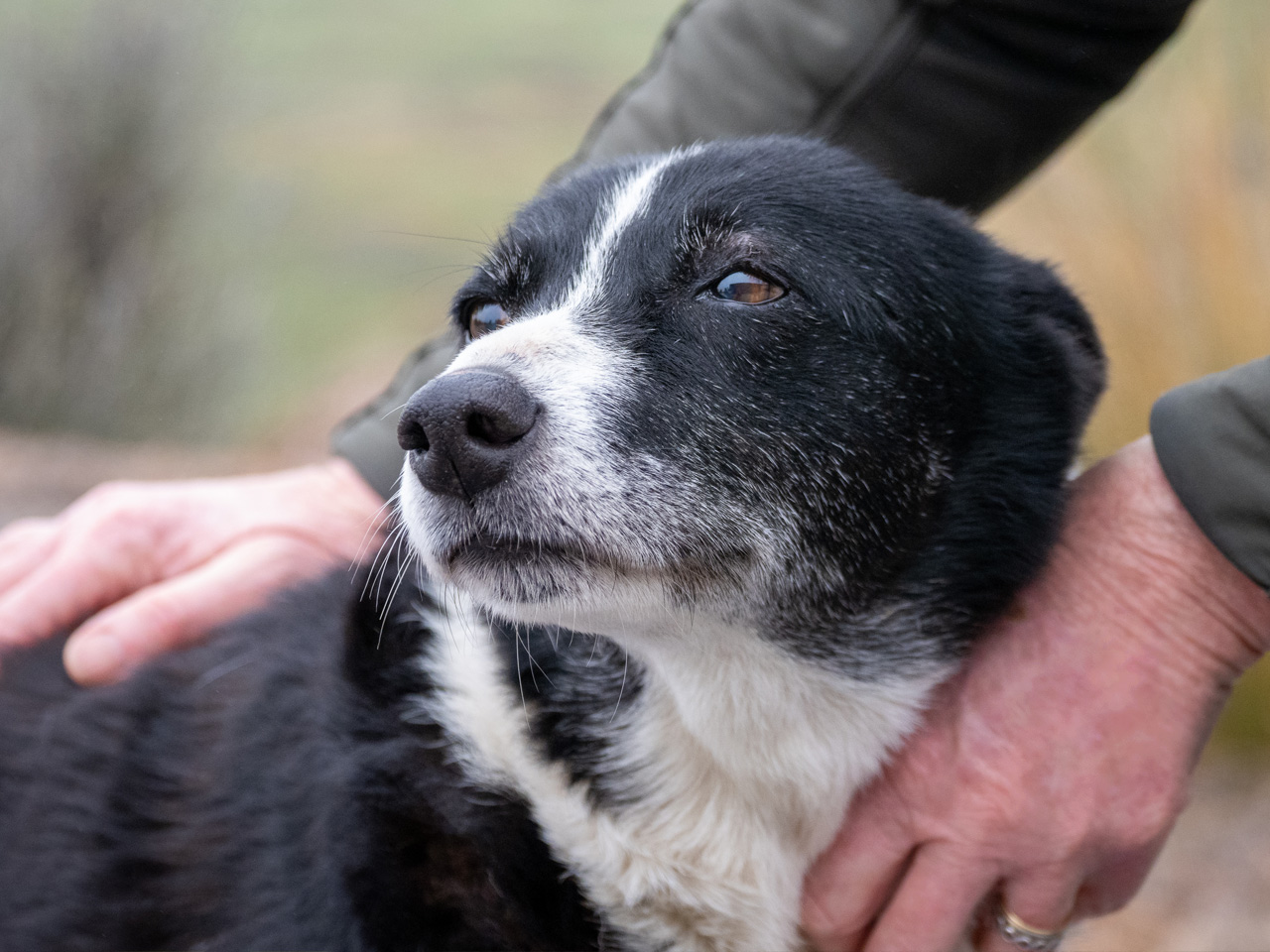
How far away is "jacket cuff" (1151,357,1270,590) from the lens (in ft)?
6.77

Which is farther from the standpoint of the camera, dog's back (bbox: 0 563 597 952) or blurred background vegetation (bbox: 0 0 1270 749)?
blurred background vegetation (bbox: 0 0 1270 749)

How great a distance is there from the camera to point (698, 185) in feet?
7.52

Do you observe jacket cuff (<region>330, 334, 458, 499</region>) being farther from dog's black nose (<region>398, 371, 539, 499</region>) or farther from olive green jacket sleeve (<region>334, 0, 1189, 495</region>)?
dog's black nose (<region>398, 371, 539, 499</region>)

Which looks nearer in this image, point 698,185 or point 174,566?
point 698,185

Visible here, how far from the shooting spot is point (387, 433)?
10.8 ft

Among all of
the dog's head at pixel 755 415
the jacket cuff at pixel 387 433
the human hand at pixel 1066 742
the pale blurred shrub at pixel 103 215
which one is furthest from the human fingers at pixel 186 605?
the pale blurred shrub at pixel 103 215

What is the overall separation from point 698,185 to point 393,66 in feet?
42.4

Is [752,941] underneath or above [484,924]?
above

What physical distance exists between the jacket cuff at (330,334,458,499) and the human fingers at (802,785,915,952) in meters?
1.45

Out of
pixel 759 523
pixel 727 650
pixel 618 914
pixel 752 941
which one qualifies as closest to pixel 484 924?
pixel 618 914

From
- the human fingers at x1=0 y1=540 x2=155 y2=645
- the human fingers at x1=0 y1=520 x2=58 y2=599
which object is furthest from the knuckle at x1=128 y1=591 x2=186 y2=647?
the human fingers at x1=0 y1=520 x2=58 y2=599

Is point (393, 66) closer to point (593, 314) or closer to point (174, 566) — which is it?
point (174, 566)

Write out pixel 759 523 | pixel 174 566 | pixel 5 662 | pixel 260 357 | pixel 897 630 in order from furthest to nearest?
pixel 260 357, pixel 174 566, pixel 5 662, pixel 897 630, pixel 759 523

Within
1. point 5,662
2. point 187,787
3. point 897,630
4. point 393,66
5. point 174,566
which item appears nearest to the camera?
point 897,630
